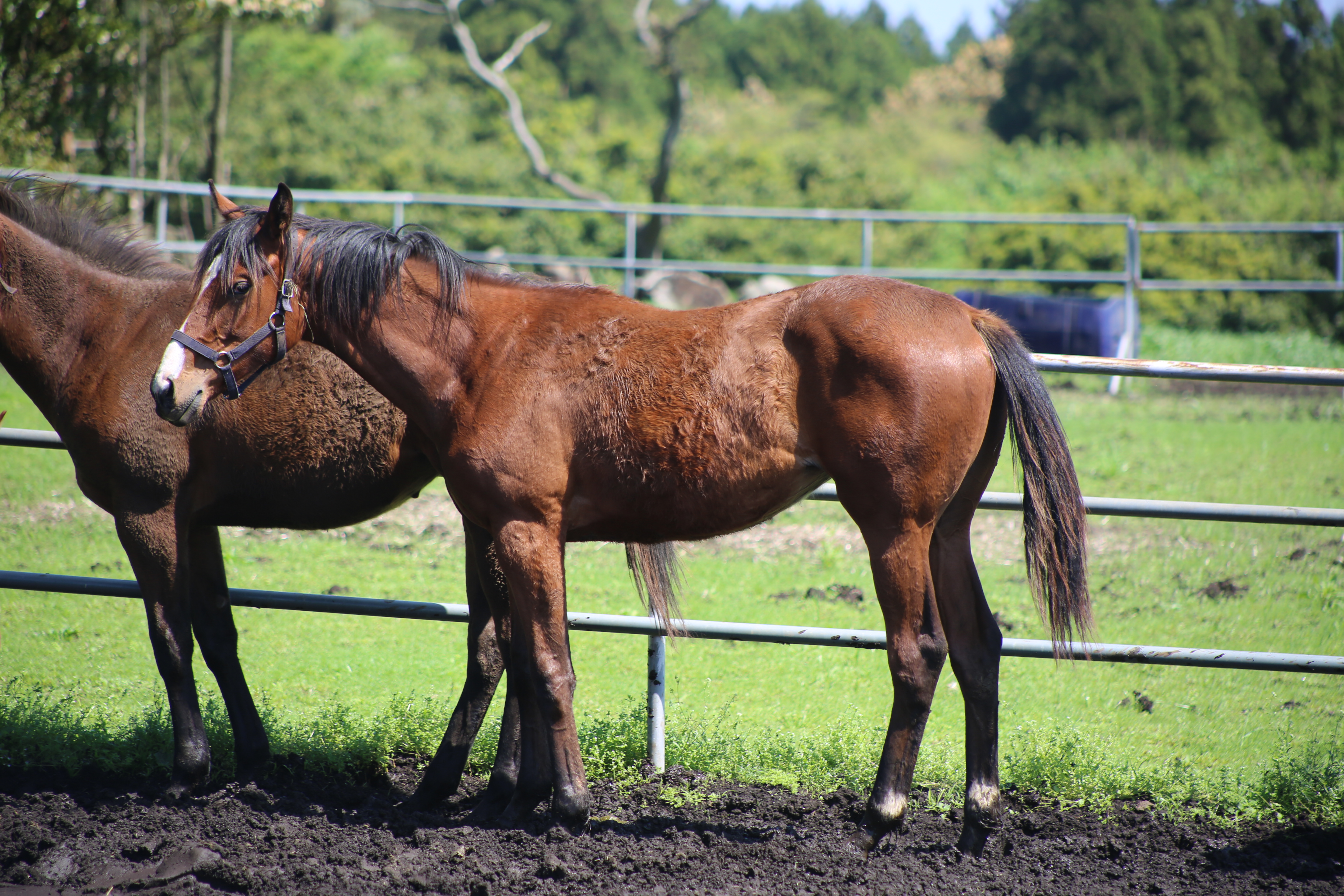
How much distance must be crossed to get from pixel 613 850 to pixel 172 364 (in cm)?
186

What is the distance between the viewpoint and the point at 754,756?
3.48 metres

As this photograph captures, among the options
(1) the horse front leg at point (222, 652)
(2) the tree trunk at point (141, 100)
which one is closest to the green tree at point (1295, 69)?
(2) the tree trunk at point (141, 100)

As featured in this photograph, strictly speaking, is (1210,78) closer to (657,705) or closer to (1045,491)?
(1045,491)

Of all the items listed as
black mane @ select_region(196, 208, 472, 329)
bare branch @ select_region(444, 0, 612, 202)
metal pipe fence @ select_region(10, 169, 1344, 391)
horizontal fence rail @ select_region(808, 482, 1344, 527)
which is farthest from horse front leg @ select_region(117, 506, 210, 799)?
bare branch @ select_region(444, 0, 612, 202)

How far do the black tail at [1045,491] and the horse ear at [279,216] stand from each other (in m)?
2.00

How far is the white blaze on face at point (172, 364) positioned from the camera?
266cm

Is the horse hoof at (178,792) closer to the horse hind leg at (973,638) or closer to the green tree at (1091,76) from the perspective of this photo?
the horse hind leg at (973,638)

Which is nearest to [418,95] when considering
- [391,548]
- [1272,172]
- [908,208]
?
[908,208]

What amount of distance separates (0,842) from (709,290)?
11810 millimetres

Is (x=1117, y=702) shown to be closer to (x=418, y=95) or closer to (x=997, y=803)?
(x=997, y=803)

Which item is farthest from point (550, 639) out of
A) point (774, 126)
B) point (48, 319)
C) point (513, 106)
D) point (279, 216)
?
point (774, 126)

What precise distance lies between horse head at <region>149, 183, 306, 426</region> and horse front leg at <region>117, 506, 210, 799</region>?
541 millimetres

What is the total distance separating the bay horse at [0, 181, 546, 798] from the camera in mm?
3201

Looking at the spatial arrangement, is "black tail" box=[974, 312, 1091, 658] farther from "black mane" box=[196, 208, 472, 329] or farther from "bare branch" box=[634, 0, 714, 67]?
"bare branch" box=[634, 0, 714, 67]
